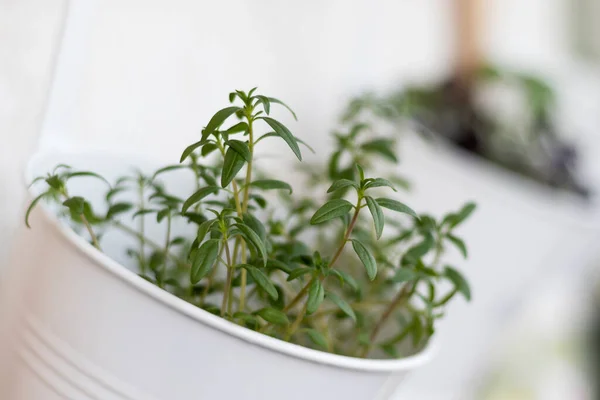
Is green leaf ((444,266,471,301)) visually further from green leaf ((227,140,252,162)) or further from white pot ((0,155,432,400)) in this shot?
green leaf ((227,140,252,162))

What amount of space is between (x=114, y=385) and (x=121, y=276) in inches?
2.5

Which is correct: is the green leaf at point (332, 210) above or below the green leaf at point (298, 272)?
above

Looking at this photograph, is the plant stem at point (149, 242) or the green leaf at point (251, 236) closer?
the green leaf at point (251, 236)

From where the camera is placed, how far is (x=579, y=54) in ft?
5.86

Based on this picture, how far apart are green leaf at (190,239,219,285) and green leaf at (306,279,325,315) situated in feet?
0.19

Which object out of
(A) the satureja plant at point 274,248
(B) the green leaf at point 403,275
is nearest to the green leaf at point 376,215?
(A) the satureja plant at point 274,248

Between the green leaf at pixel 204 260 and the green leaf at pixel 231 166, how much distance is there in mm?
34

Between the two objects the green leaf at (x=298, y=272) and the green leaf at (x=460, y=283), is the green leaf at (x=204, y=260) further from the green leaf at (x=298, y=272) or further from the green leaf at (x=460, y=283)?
the green leaf at (x=460, y=283)

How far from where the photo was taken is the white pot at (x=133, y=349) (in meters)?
0.35

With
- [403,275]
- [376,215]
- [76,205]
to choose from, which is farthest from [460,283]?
[76,205]

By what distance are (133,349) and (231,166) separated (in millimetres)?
111

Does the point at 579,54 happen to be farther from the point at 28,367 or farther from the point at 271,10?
the point at 28,367

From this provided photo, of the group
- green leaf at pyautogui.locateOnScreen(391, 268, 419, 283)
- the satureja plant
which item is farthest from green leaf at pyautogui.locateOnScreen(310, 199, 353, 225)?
green leaf at pyautogui.locateOnScreen(391, 268, 419, 283)

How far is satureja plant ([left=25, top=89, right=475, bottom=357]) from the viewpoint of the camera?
0.37m
